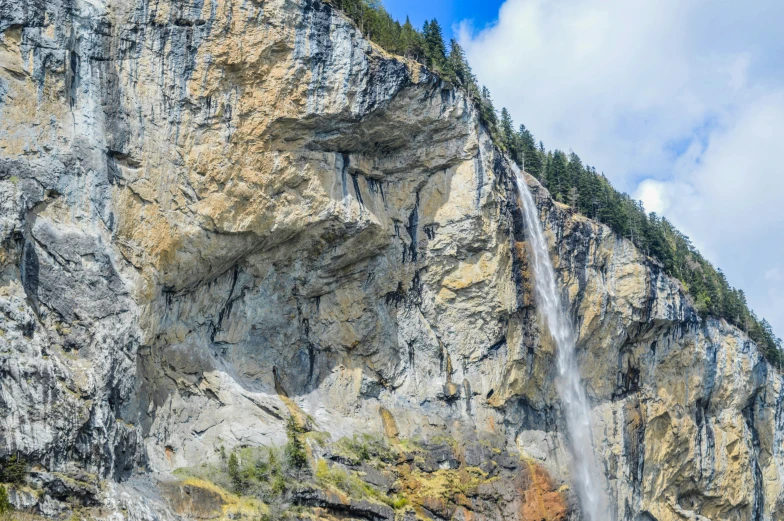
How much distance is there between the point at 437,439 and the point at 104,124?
63.3 feet

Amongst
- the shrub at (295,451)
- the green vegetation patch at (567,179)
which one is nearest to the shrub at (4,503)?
the shrub at (295,451)

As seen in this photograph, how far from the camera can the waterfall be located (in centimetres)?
4347

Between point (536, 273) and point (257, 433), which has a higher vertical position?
point (536, 273)

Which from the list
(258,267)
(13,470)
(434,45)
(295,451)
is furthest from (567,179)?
(13,470)

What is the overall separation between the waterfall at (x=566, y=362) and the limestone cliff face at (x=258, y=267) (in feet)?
3.45

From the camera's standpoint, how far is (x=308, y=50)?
115 ft

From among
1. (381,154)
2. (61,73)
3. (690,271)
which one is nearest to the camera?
(61,73)

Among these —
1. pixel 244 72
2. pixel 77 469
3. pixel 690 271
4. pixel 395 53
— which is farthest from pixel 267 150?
pixel 690 271

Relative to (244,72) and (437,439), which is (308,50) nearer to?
(244,72)

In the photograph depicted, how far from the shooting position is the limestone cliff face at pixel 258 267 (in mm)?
28969

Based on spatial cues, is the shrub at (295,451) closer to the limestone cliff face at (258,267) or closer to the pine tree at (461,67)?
the limestone cliff face at (258,267)

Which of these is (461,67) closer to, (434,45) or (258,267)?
(434,45)

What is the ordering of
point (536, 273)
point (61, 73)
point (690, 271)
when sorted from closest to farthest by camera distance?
point (61, 73), point (536, 273), point (690, 271)

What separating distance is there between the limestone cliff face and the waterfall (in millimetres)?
1052
